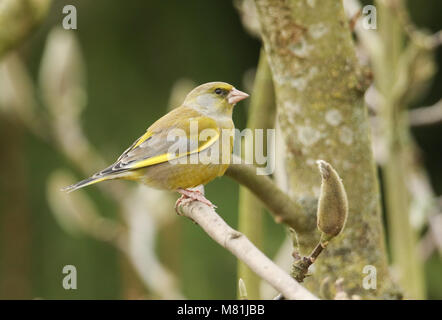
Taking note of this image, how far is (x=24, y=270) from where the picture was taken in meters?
1.52

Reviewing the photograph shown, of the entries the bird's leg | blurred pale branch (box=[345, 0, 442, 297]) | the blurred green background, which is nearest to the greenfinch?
the bird's leg

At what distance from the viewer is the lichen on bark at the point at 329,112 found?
0.67 meters

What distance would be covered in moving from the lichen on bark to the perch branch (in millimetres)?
171

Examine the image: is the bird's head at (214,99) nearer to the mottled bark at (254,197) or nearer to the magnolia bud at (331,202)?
the mottled bark at (254,197)

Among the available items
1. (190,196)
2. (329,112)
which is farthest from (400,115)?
(190,196)

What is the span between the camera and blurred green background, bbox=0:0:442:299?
1.49 metres

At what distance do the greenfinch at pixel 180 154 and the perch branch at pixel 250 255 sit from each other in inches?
1.6

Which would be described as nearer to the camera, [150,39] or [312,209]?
[312,209]

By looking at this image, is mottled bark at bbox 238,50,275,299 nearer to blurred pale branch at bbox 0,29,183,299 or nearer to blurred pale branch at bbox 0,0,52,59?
blurred pale branch at bbox 0,29,183,299

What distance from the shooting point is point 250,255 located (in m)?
0.43
